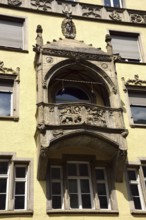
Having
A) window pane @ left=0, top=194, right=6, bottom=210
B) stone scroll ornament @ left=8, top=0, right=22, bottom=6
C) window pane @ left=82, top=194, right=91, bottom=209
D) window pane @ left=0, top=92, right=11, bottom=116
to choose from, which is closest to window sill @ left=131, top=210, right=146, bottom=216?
window pane @ left=82, top=194, right=91, bottom=209

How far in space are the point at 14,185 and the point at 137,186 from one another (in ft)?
15.3

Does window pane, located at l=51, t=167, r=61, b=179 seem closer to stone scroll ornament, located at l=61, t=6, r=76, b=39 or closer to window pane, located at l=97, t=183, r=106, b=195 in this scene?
window pane, located at l=97, t=183, r=106, b=195

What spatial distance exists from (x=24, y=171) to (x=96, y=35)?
8021mm

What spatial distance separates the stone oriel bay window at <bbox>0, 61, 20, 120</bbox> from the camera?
15109 mm

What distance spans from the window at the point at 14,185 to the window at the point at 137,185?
3.89 meters

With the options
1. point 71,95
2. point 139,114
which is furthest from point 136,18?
point 71,95

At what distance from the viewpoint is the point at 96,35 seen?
18500 mm

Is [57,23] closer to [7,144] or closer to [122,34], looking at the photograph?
[122,34]

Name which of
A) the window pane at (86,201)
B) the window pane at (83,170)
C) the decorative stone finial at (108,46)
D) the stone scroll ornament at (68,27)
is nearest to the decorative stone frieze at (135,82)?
the decorative stone finial at (108,46)

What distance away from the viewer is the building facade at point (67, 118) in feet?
44.0

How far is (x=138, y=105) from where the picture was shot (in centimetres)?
1677

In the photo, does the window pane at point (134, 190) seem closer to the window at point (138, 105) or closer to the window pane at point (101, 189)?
the window pane at point (101, 189)

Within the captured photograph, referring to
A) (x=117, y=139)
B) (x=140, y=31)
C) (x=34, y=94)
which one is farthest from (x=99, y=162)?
(x=140, y=31)

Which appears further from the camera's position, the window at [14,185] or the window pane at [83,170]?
the window pane at [83,170]
